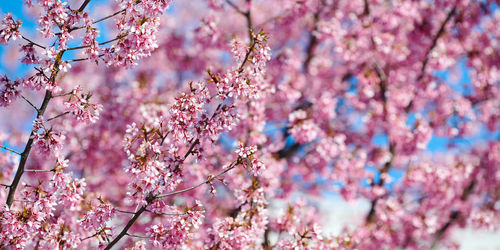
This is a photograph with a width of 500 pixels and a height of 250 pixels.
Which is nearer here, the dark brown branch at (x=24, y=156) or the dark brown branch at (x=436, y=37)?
the dark brown branch at (x=24, y=156)

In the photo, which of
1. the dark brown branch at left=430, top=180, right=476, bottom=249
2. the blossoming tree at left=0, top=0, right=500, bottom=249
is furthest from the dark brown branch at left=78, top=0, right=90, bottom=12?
the dark brown branch at left=430, top=180, right=476, bottom=249

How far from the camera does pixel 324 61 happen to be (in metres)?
14.1

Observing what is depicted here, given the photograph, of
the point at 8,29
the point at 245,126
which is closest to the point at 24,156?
the point at 8,29

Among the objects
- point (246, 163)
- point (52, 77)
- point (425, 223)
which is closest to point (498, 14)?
point (425, 223)

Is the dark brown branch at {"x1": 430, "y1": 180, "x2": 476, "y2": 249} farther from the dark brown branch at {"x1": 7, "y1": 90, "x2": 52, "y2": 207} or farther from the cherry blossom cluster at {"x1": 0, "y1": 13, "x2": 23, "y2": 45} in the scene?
the cherry blossom cluster at {"x1": 0, "y1": 13, "x2": 23, "y2": 45}

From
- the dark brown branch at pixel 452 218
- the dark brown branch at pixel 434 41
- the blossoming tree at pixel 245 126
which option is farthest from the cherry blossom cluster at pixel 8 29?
the dark brown branch at pixel 452 218

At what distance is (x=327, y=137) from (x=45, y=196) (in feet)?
23.0

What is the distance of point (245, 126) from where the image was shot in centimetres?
866

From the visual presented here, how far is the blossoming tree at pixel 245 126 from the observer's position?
497 centimetres

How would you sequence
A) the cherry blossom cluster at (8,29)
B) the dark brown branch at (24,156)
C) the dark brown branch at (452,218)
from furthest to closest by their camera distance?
the dark brown branch at (452,218)
the dark brown branch at (24,156)
the cherry blossom cluster at (8,29)

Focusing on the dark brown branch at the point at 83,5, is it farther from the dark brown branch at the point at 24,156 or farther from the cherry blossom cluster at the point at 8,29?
the dark brown branch at the point at 24,156

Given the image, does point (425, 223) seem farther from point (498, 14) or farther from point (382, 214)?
point (498, 14)

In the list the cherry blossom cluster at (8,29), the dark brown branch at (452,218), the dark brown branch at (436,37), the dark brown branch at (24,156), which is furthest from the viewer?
the dark brown branch at (452,218)

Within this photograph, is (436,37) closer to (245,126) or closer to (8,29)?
A: (245,126)
